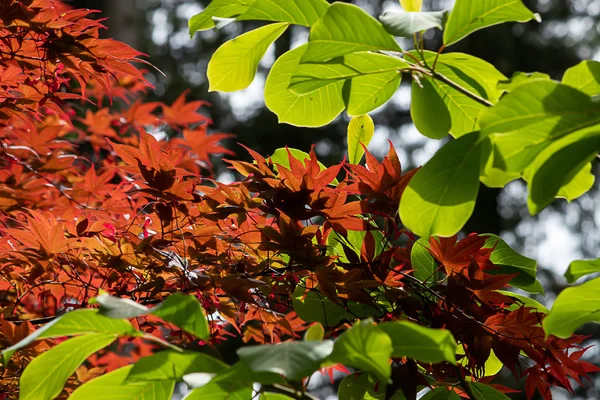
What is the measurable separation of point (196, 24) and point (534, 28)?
683cm

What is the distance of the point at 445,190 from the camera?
69 cm

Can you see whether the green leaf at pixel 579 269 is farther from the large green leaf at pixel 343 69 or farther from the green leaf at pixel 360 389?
the green leaf at pixel 360 389

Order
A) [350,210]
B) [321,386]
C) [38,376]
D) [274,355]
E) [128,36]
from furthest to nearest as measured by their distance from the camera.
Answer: [321,386], [128,36], [350,210], [38,376], [274,355]

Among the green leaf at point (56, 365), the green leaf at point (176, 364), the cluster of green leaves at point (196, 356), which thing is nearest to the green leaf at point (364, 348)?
the cluster of green leaves at point (196, 356)

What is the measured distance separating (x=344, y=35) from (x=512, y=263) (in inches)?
20.4

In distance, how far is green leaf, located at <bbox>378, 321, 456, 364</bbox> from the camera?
0.56 metres

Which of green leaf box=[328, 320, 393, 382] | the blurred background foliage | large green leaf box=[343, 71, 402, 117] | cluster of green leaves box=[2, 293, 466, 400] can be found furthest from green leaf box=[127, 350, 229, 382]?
the blurred background foliage

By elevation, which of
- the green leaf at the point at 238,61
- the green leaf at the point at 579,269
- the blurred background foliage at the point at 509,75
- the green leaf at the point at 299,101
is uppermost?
the green leaf at the point at 238,61

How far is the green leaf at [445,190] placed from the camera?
2.22 ft

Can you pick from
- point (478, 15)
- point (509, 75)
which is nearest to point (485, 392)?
point (478, 15)

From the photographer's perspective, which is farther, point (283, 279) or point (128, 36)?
point (128, 36)

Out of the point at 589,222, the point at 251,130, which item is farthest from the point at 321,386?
the point at 589,222

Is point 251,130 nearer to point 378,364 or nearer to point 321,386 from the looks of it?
point 321,386

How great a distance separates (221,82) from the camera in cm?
87
